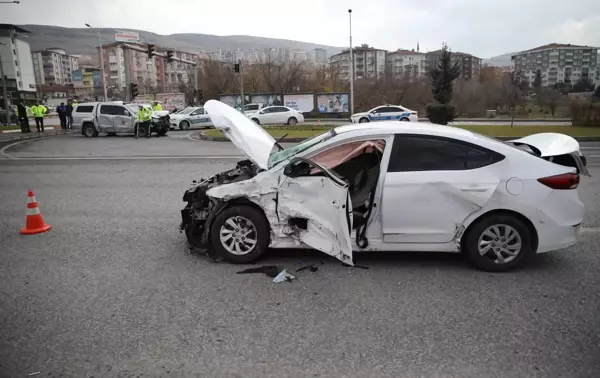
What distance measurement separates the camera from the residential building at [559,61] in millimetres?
106312

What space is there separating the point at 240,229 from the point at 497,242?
8.49 ft

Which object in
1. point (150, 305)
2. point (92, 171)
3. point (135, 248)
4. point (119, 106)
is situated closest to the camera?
point (150, 305)

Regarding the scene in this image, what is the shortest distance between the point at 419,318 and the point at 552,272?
→ 1.88 m

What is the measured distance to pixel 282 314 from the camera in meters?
3.76

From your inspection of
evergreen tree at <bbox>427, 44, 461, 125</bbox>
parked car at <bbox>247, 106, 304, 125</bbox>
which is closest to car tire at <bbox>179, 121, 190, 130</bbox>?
parked car at <bbox>247, 106, 304, 125</bbox>

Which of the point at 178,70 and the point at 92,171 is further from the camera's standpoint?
the point at 178,70

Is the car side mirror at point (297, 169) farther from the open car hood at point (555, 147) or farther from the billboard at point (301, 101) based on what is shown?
the billboard at point (301, 101)

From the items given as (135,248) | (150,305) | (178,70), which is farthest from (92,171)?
(178,70)

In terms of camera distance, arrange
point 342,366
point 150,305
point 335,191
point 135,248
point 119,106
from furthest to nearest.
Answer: point 119,106, point 135,248, point 335,191, point 150,305, point 342,366

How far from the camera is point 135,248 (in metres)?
5.50

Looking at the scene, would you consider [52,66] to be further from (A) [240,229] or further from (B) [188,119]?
(A) [240,229]

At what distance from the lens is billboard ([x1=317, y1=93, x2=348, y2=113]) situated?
42094 mm

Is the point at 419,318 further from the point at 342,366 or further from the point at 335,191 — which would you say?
the point at 335,191

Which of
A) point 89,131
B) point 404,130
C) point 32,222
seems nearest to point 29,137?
point 89,131
